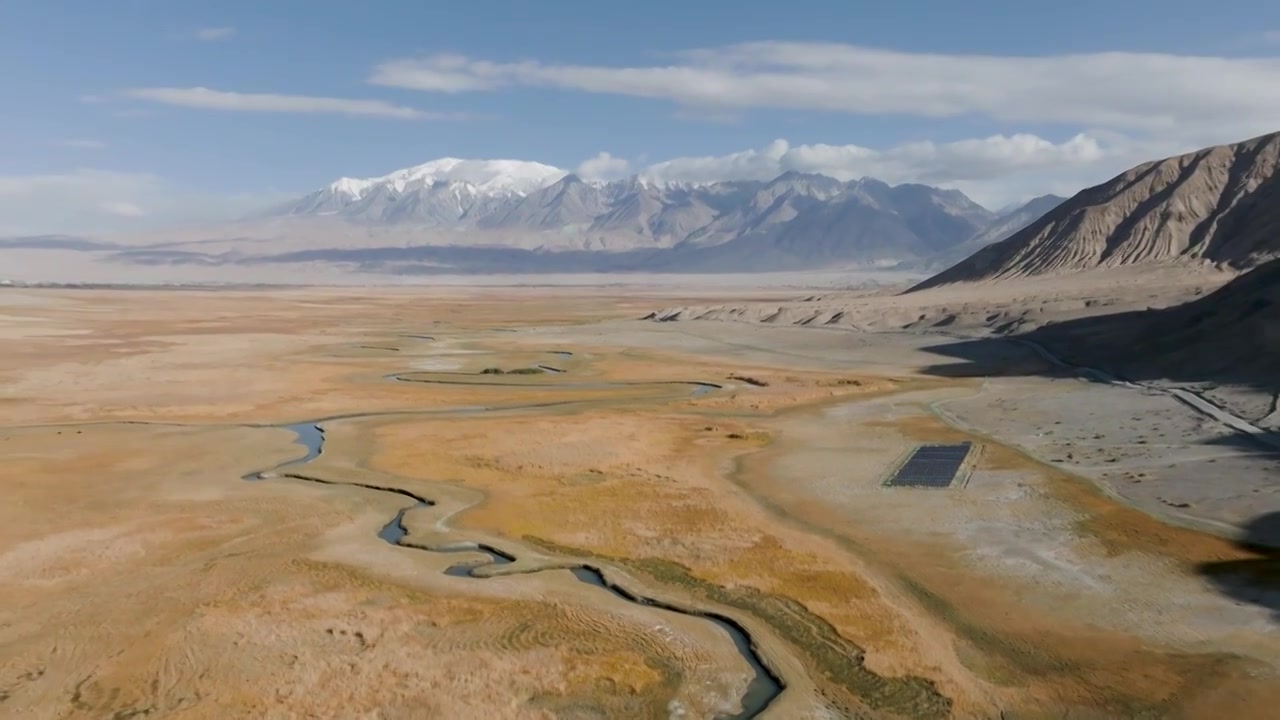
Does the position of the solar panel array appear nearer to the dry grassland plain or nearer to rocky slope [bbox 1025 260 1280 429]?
the dry grassland plain

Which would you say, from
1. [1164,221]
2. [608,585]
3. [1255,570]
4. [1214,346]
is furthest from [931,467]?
[1164,221]

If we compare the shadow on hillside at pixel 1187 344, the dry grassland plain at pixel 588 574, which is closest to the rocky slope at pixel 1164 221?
the shadow on hillside at pixel 1187 344

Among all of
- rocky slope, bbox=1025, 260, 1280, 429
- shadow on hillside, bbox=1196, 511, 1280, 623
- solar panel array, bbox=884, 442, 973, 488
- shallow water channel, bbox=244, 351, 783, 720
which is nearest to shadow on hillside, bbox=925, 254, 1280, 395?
rocky slope, bbox=1025, 260, 1280, 429

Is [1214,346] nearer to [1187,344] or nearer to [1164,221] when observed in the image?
[1187,344]

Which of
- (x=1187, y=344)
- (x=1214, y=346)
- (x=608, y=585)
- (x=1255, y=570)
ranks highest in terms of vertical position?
(x=1214, y=346)

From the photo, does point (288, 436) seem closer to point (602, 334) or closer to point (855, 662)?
point (855, 662)

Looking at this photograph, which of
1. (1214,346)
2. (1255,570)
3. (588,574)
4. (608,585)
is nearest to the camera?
(1255,570)
